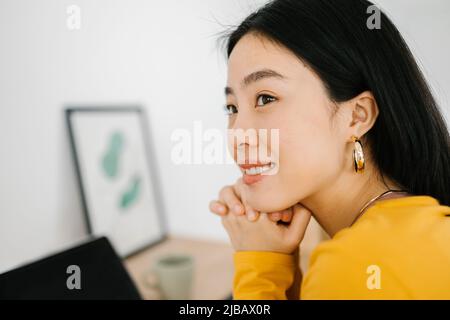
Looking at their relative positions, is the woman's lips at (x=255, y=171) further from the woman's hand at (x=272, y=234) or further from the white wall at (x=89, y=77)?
the white wall at (x=89, y=77)

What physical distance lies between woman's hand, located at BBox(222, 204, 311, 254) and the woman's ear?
6.8 inches

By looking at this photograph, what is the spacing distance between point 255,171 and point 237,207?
0.37ft

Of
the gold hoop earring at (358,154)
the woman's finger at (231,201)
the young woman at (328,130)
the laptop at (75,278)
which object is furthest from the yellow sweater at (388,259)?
the laptop at (75,278)

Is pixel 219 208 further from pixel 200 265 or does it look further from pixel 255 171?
pixel 200 265

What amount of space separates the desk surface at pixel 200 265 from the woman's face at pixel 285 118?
41cm

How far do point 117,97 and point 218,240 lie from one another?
573mm

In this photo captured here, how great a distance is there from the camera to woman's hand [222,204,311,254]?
2.17ft

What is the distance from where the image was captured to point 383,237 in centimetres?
47

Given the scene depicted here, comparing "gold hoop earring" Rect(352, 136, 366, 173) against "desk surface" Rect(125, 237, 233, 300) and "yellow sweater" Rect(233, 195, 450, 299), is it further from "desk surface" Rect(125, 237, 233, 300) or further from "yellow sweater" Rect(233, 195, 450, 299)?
"desk surface" Rect(125, 237, 233, 300)

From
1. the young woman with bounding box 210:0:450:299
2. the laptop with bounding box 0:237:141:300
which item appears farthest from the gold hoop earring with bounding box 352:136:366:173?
the laptop with bounding box 0:237:141:300

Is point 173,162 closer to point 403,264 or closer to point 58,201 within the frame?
point 58,201

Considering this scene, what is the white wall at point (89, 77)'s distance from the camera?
0.83m

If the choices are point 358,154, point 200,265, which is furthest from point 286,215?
point 200,265

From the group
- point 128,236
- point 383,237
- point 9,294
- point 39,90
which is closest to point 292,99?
point 383,237
